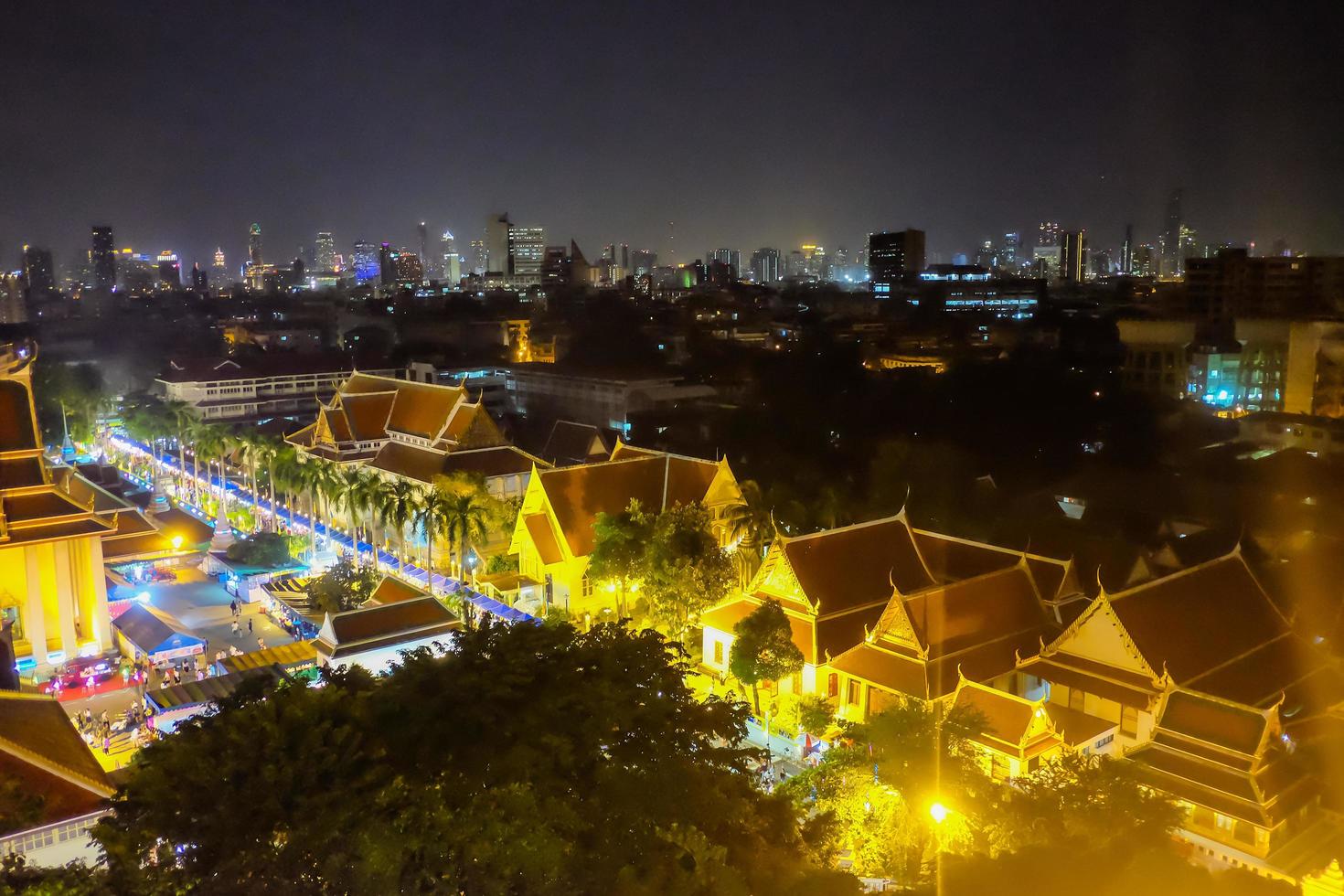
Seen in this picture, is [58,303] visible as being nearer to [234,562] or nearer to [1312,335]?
[234,562]

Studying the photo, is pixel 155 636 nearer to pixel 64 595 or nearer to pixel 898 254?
pixel 64 595

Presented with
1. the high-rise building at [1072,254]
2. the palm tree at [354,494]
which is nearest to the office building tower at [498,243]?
the high-rise building at [1072,254]

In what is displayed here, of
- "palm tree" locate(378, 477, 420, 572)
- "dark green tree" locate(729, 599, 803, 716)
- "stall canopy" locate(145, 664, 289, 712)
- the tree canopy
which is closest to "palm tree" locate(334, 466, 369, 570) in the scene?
"palm tree" locate(378, 477, 420, 572)

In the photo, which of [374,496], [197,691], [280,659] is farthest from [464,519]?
[197,691]

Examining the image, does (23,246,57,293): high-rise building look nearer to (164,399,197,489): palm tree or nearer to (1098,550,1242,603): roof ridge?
(164,399,197,489): palm tree

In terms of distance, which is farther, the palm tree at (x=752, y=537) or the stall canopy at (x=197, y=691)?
the palm tree at (x=752, y=537)

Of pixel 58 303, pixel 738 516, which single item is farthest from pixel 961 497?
pixel 58 303

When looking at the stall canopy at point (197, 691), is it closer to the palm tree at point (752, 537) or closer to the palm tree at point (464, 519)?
the palm tree at point (464, 519)
